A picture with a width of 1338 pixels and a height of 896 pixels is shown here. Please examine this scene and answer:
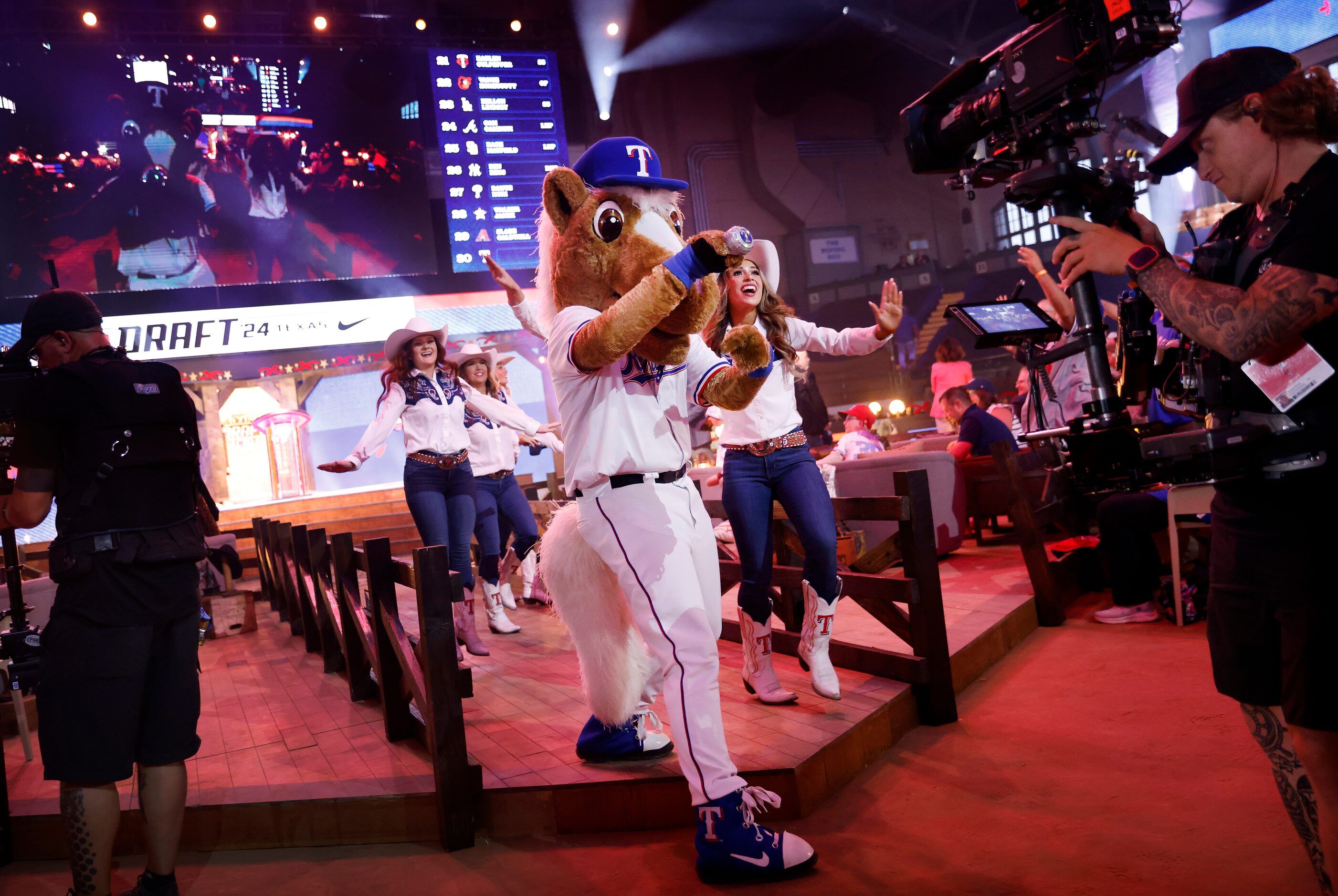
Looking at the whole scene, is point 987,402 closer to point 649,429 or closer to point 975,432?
point 975,432

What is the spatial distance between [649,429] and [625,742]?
1.12 meters

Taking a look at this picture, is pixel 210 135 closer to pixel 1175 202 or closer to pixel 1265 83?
pixel 1265 83

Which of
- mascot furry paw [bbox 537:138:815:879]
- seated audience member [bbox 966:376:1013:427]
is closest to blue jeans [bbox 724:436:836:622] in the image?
mascot furry paw [bbox 537:138:815:879]

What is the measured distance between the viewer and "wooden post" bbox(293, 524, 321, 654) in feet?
16.9

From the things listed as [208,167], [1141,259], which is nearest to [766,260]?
[1141,259]

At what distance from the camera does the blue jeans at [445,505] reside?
4.32 meters

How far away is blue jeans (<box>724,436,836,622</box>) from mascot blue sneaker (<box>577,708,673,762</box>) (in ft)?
2.20

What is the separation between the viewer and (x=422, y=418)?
14.4ft

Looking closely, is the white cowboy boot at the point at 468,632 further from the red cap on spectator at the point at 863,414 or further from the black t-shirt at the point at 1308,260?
the red cap on spectator at the point at 863,414

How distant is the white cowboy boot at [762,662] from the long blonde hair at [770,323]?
3.23 ft

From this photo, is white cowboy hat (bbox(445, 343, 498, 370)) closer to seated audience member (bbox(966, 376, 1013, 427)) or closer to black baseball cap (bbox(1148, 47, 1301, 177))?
seated audience member (bbox(966, 376, 1013, 427))

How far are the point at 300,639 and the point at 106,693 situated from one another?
156 inches

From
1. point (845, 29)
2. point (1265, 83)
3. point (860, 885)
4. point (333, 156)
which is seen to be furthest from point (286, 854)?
point (845, 29)

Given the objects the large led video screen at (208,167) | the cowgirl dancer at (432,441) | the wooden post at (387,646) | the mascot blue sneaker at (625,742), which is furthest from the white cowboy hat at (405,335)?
the large led video screen at (208,167)
